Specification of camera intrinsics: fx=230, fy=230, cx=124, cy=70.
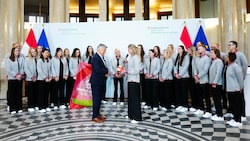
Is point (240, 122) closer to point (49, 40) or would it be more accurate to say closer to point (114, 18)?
point (49, 40)

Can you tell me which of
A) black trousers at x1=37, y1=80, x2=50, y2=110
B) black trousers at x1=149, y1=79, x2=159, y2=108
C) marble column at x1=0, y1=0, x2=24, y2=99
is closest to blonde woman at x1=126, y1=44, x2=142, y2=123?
black trousers at x1=149, y1=79, x2=159, y2=108

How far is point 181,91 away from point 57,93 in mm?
3381

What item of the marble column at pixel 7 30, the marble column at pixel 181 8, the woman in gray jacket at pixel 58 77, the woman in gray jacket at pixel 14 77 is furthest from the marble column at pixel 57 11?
the marble column at pixel 181 8

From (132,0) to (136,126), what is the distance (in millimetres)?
7859

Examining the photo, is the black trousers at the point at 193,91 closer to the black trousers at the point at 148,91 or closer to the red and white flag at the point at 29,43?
the black trousers at the point at 148,91

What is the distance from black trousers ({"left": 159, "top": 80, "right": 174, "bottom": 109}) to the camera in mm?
6022

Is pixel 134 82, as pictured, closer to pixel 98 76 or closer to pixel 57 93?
pixel 98 76

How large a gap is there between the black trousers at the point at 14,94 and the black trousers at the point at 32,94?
23 cm

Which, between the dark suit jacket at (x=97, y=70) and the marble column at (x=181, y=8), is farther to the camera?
the marble column at (x=181, y=8)

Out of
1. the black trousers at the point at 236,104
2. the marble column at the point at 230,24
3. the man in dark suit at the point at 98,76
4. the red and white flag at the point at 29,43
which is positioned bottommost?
the black trousers at the point at 236,104

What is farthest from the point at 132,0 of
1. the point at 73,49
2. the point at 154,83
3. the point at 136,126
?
the point at 136,126

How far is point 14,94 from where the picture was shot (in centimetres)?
581

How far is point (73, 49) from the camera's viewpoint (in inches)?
283

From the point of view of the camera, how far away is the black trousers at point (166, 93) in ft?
19.8
